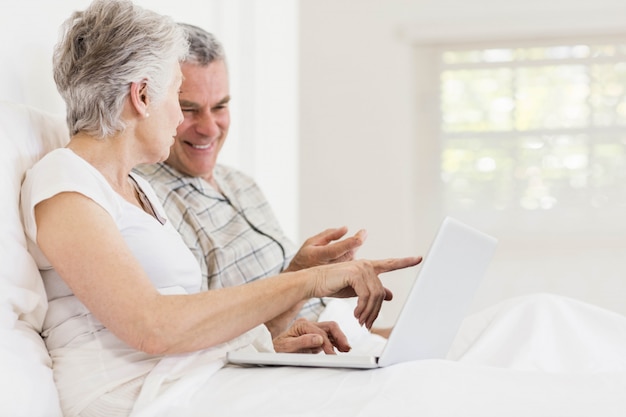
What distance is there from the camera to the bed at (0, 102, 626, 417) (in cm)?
122

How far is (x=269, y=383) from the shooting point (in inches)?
52.4

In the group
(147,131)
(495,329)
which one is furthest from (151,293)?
(495,329)

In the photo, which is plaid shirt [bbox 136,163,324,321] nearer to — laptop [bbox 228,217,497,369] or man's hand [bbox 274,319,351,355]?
man's hand [bbox 274,319,351,355]

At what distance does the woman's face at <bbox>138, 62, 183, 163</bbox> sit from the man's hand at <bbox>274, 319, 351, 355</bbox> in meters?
0.44

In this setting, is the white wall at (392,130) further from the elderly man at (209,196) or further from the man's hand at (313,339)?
the man's hand at (313,339)

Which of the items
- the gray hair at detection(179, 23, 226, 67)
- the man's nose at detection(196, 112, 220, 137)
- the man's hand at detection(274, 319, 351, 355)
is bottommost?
the man's hand at detection(274, 319, 351, 355)

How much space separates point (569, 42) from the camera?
4934mm

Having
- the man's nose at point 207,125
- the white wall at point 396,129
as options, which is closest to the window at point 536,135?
the white wall at point 396,129

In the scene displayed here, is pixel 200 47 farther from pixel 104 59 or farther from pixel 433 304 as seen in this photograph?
pixel 433 304

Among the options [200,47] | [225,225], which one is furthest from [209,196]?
[200,47]

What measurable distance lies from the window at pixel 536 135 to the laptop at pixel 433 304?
3.56 meters

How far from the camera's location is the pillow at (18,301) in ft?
4.29

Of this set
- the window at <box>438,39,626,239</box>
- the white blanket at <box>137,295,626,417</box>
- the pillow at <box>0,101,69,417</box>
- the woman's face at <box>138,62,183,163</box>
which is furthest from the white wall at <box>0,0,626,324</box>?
the white blanket at <box>137,295,626,417</box>

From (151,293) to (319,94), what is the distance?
3822 millimetres
